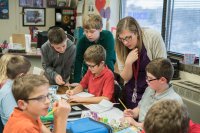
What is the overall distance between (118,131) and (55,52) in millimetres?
1480

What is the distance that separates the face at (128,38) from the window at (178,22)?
1559 mm

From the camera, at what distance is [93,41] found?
2.88m

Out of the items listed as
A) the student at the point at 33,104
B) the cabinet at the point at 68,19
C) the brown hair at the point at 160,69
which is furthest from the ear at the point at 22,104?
the cabinet at the point at 68,19

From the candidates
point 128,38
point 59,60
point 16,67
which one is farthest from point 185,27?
point 16,67

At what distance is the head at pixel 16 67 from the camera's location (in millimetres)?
2246

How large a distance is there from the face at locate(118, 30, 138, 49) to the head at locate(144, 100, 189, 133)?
1.07 metres

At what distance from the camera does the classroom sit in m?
1.60

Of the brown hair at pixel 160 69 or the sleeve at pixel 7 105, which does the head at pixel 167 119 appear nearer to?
the brown hair at pixel 160 69

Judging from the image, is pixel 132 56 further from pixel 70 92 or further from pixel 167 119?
pixel 167 119

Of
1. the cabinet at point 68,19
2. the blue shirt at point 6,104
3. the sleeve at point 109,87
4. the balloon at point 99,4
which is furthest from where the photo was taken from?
the cabinet at point 68,19

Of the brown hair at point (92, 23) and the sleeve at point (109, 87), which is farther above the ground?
the brown hair at point (92, 23)

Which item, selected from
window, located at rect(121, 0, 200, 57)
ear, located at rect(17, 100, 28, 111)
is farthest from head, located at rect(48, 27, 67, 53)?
window, located at rect(121, 0, 200, 57)

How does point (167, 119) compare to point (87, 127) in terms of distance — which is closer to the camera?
point (167, 119)

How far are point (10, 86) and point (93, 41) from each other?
1.05 meters
